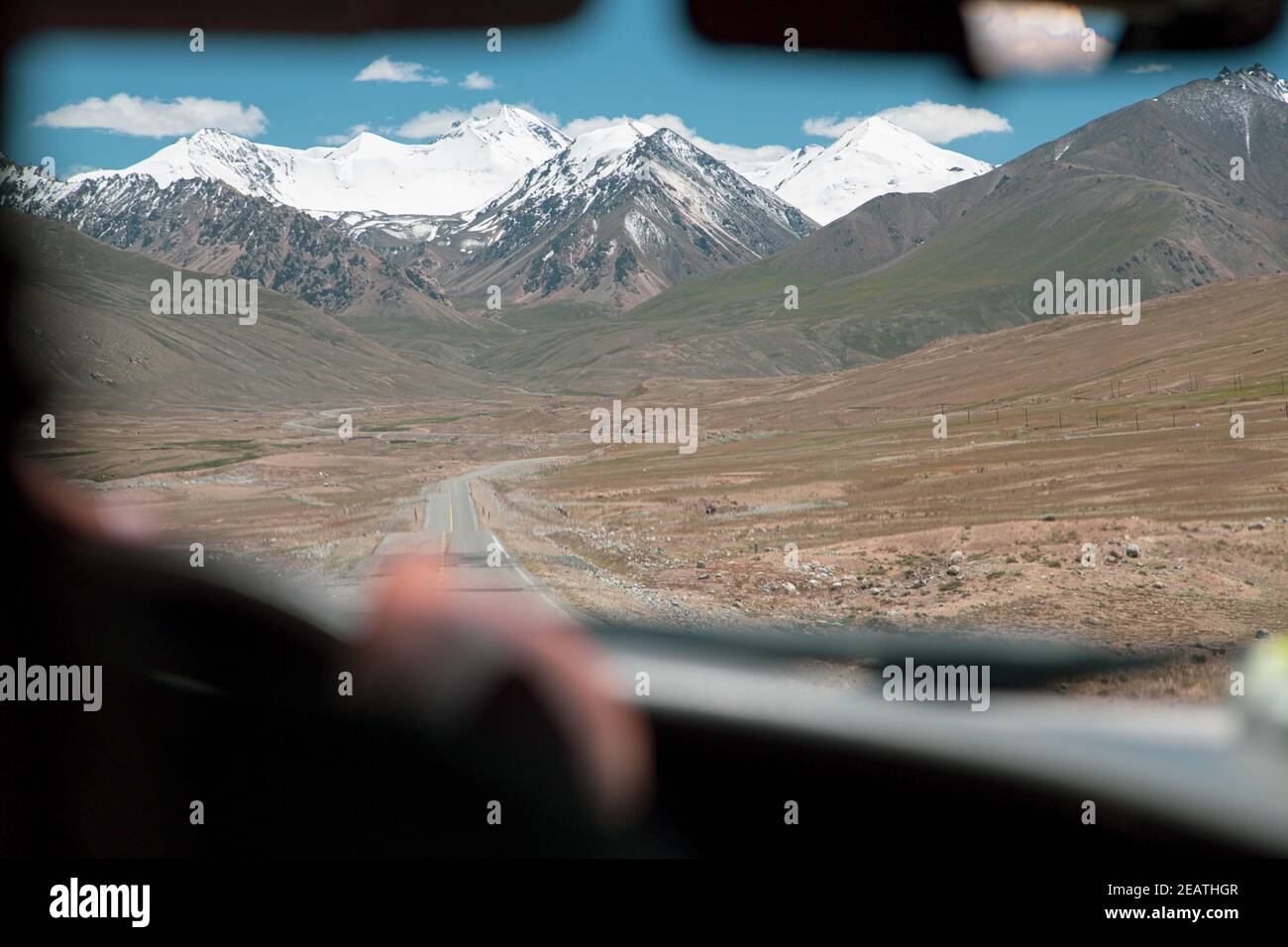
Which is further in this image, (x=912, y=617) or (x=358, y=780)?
(x=912, y=617)

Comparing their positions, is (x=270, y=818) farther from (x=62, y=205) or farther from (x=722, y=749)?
(x=62, y=205)

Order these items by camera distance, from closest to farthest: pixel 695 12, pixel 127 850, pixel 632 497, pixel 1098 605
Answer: pixel 127 850, pixel 695 12, pixel 1098 605, pixel 632 497

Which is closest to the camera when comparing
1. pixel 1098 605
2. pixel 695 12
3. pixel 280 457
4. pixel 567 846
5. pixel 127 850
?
pixel 127 850

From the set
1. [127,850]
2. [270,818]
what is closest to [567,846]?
[270,818]

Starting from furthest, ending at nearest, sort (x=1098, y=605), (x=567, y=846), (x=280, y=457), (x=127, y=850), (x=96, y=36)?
(x=280, y=457), (x=1098, y=605), (x=96, y=36), (x=567, y=846), (x=127, y=850)

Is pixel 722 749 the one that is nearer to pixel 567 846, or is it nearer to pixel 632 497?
pixel 567 846
